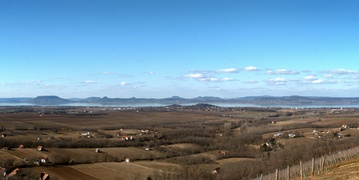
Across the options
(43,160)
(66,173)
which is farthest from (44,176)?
(43,160)

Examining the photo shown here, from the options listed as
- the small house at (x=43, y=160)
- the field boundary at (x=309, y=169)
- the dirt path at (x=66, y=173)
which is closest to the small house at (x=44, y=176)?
the dirt path at (x=66, y=173)

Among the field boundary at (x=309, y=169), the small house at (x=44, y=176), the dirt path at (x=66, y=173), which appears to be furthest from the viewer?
the dirt path at (x=66, y=173)

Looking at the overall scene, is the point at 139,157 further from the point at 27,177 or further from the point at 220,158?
the point at 27,177

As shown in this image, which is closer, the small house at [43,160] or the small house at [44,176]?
→ the small house at [44,176]

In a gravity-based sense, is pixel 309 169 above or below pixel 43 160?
above

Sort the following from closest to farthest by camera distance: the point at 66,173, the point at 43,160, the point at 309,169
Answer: the point at 309,169, the point at 66,173, the point at 43,160

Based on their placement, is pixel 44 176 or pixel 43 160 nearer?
pixel 44 176

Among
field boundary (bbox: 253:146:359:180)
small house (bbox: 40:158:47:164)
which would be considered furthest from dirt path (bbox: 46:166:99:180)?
field boundary (bbox: 253:146:359:180)

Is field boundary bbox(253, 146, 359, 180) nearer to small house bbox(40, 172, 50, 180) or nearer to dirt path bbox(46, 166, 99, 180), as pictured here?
dirt path bbox(46, 166, 99, 180)

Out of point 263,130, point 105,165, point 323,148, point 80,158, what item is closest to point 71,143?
point 80,158

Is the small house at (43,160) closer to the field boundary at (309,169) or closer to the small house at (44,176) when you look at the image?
the small house at (44,176)

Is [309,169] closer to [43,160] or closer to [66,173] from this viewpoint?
[66,173]
